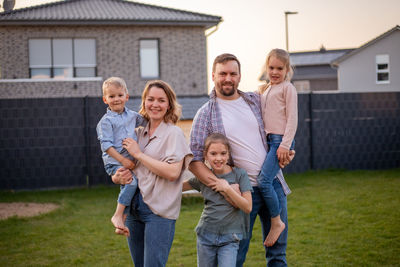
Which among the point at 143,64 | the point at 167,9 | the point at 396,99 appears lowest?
the point at 396,99

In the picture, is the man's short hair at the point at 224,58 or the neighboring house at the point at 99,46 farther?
the neighboring house at the point at 99,46

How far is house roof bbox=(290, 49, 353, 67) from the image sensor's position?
1762 inches

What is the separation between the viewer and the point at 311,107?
12.9 metres

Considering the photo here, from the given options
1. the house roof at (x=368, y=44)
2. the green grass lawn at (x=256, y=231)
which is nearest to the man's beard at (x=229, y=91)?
the green grass lawn at (x=256, y=231)

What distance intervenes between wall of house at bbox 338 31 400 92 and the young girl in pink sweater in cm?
2727

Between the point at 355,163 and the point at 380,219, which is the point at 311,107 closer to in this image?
the point at 355,163

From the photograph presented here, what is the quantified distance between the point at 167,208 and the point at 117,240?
3.82 metres

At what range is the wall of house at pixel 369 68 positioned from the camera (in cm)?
2897

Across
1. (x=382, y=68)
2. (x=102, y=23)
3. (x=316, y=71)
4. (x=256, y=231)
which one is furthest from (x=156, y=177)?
(x=316, y=71)

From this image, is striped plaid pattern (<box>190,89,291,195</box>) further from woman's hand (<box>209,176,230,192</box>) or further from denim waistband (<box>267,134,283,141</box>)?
woman's hand (<box>209,176,230,192</box>)

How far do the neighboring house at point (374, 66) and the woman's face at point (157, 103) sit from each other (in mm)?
27814

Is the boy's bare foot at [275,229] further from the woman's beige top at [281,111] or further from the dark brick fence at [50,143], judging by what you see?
the dark brick fence at [50,143]

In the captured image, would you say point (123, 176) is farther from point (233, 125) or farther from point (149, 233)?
point (233, 125)

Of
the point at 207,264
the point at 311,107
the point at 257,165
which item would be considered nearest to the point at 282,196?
the point at 257,165
